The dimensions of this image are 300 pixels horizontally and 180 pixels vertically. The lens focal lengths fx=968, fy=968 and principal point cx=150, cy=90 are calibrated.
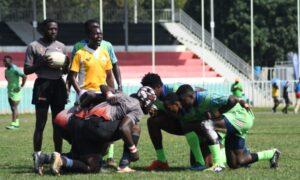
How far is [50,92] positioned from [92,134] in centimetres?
180

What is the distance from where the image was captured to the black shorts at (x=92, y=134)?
1313 centimetres

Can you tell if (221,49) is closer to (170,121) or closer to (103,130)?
(170,121)

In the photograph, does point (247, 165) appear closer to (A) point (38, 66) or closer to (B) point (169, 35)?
(A) point (38, 66)

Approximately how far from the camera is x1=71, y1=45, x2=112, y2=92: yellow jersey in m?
14.3

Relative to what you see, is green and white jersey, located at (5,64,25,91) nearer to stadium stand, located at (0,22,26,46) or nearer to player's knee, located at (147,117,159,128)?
player's knee, located at (147,117,159,128)

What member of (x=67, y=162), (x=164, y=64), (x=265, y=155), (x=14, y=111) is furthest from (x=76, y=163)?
(x=164, y=64)

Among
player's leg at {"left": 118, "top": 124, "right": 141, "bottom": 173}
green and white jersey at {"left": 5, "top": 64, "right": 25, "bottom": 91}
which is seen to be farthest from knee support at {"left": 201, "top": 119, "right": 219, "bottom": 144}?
green and white jersey at {"left": 5, "top": 64, "right": 25, "bottom": 91}

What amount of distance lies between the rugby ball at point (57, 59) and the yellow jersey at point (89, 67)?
0.35 metres

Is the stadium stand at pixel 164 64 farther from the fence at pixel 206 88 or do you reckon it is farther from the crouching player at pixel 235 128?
the crouching player at pixel 235 128

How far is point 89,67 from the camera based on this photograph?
1430 cm

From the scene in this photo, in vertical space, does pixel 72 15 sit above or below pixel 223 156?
above

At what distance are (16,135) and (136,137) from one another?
10.7 m

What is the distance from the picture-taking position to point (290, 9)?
245ft

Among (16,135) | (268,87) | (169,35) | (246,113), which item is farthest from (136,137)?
(169,35)
